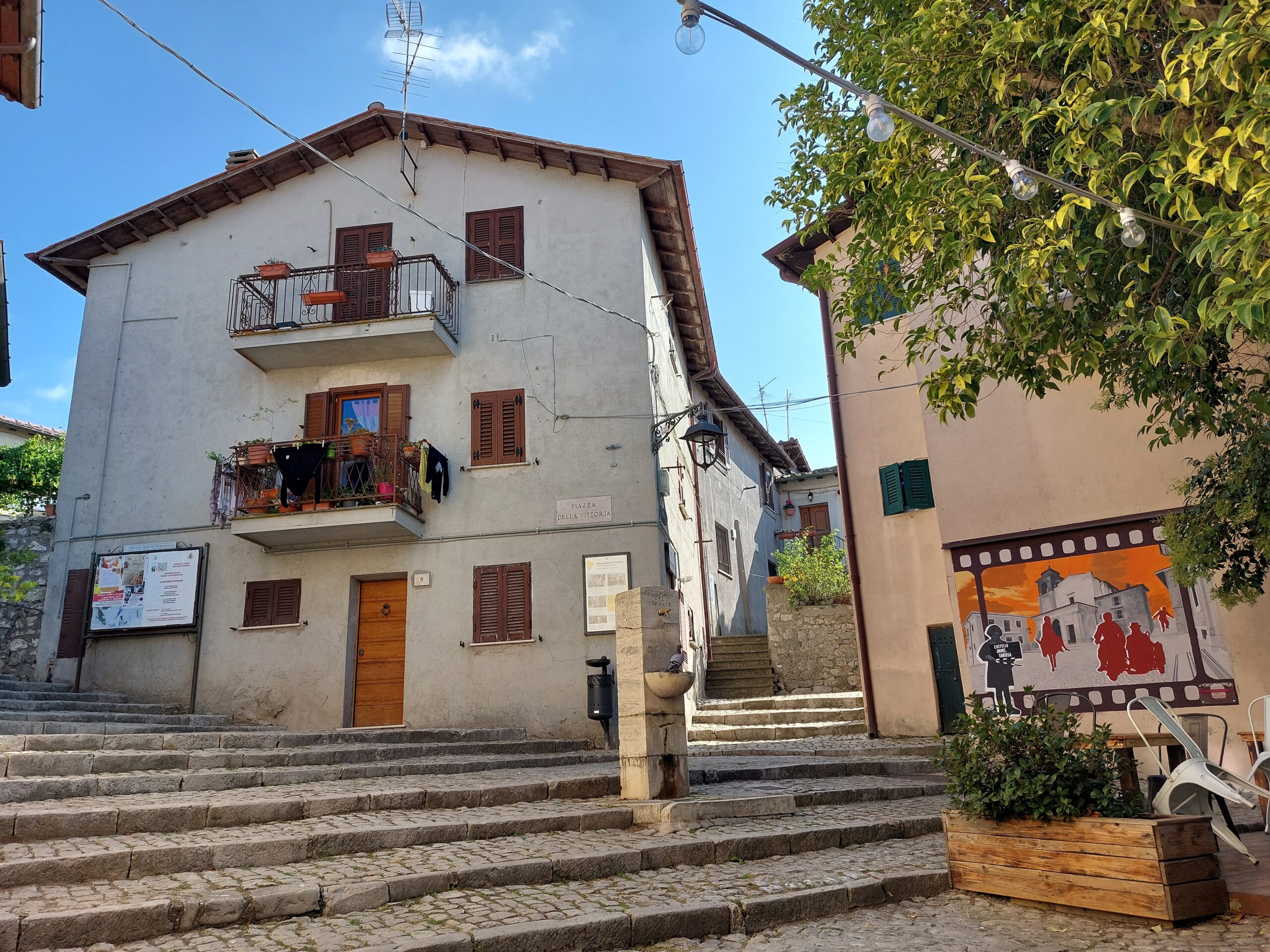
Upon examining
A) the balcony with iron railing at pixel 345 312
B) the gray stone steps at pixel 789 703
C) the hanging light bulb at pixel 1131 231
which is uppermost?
the balcony with iron railing at pixel 345 312

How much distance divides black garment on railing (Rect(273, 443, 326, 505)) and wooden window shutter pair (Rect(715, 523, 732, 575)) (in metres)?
9.16

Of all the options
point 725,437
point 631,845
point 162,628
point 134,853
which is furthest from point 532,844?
point 725,437

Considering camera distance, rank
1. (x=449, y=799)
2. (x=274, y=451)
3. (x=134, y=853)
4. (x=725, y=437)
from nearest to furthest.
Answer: (x=134, y=853), (x=449, y=799), (x=274, y=451), (x=725, y=437)

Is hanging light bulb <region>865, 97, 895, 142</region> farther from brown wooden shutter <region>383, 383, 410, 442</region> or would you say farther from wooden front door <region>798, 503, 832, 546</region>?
wooden front door <region>798, 503, 832, 546</region>

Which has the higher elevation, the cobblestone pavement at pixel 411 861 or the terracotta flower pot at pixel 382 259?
the terracotta flower pot at pixel 382 259

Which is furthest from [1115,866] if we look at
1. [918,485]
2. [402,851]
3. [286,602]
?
[286,602]

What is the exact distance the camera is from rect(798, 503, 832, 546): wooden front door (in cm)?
2672

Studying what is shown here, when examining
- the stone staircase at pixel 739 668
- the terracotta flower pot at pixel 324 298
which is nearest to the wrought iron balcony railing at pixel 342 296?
the terracotta flower pot at pixel 324 298

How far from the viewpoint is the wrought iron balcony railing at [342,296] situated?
14.4 m

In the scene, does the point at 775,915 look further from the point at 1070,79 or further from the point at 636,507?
the point at 636,507

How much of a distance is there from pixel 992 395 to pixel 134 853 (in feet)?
33.4

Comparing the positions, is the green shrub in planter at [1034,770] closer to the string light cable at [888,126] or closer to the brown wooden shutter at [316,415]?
the string light cable at [888,126]

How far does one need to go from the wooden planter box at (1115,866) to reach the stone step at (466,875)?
2.34 feet

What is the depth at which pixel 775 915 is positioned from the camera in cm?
532
